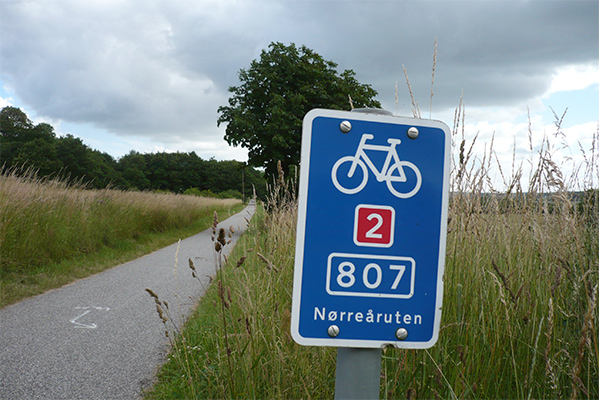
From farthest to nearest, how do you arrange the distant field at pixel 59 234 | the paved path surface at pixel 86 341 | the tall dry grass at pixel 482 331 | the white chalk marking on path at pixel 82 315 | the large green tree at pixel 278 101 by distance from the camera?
1. the large green tree at pixel 278 101
2. the distant field at pixel 59 234
3. the white chalk marking on path at pixel 82 315
4. the paved path surface at pixel 86 341
5. the tall dry grass at pixel 482 331

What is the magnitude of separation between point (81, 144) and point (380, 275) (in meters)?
56.8

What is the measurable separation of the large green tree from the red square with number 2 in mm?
15654

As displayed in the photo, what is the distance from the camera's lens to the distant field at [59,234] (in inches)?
232

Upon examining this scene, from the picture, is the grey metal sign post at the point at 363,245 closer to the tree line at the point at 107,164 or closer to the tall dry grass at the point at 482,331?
the tall dry grass at the point at 482,331

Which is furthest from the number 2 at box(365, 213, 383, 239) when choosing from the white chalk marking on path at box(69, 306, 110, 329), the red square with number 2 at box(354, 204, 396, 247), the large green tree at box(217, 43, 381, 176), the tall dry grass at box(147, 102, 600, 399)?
the large green tree at box(217, 43, 381, 176)

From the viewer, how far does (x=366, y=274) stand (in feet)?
3.13

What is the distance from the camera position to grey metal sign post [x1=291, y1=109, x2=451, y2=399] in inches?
37.4

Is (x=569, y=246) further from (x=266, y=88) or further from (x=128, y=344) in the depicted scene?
(x=266, y=88)

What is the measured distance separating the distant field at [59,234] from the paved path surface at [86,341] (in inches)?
23.9

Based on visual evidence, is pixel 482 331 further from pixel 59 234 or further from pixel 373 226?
pixel 59 234

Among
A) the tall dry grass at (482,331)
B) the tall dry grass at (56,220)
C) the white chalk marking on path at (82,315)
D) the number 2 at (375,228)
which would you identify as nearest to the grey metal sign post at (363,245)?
the number 2 at (375,228)

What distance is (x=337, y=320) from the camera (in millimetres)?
955

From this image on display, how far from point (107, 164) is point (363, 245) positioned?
74.0 m

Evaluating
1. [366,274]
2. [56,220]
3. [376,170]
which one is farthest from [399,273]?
[56,220]
